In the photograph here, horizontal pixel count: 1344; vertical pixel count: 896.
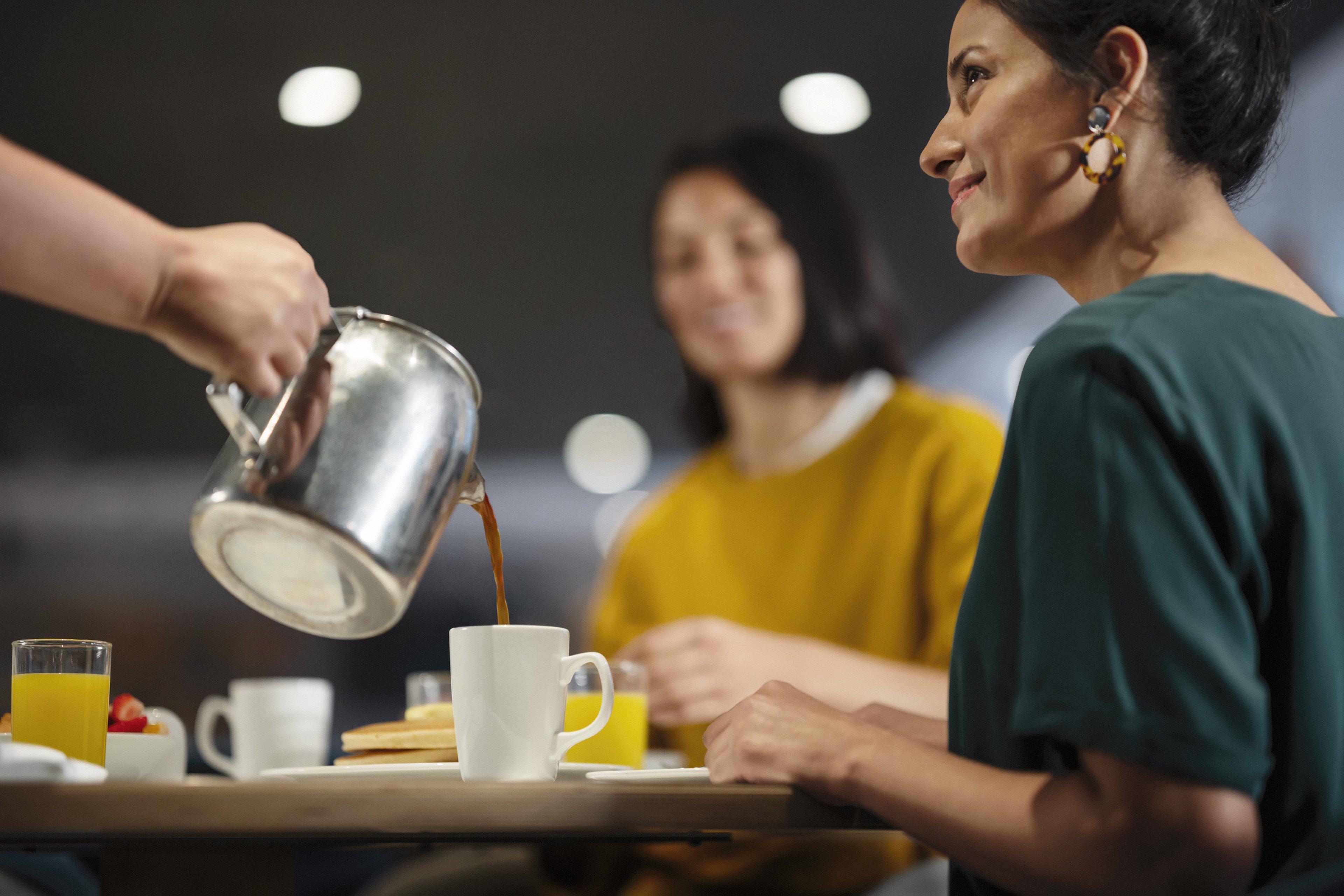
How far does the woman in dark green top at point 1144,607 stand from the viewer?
23.6 inches

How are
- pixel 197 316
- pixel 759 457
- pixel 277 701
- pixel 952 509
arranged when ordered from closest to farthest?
1. pixel 197 316
2. pixel 277 701
3. pixel 952 509
4. pixel 759 457

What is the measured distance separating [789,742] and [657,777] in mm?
105

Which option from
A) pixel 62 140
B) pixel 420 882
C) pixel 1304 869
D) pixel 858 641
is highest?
pixel 62 140

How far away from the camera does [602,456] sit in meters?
2.82

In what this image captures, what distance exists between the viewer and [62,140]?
2.80 metres

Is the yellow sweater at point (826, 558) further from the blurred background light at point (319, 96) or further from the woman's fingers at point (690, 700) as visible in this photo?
the blurred background light at point (319, 96)

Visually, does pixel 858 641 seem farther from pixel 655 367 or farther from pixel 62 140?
pixel 62 140

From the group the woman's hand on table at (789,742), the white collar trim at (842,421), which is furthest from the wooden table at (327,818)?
the white collar trim at (842,421)

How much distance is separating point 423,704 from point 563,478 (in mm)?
1538

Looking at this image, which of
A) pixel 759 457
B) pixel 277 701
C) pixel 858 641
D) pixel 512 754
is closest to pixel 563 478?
pixel 759 457

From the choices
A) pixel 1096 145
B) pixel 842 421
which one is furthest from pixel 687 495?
pixel 1096 145

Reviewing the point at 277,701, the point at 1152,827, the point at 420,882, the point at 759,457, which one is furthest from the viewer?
the point at 759,457

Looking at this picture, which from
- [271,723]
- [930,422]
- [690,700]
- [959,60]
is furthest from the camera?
[930,422]

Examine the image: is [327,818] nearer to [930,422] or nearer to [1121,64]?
[1121,64]
